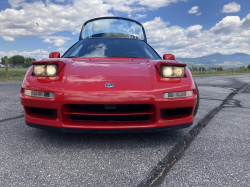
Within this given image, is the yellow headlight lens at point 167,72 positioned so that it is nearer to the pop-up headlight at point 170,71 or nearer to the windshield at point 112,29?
the pop-up headlight at point 170,71

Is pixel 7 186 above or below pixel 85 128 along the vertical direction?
below

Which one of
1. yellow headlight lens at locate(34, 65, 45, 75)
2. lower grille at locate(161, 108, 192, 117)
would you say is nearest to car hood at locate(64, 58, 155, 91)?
yellow headlight lens at locate(34, 65, 45, 75)

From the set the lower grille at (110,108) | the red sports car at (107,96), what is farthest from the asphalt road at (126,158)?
the lower grille at (110,108)

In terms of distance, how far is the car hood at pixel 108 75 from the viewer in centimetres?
185

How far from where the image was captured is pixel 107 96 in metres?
1.78

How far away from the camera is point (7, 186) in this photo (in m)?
1.29

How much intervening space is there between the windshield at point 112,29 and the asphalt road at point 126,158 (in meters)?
2.10

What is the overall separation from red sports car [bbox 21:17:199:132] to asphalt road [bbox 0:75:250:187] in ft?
0.70

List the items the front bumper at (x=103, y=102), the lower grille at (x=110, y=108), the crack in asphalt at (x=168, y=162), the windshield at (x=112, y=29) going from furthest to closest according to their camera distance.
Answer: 1. the windshield at (x=112, y=29)
2. the lower grille at (x=110, y=108)
3. the front bumper at (x=103, y=102)
4. the crack in asphalt at (x=168, y=162)

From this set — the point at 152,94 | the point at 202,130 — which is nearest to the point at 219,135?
the point at 202,130

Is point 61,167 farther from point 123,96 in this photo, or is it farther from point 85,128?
point 123,96

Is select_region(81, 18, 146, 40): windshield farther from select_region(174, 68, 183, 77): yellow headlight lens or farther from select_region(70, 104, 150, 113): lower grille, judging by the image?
select_region(70, 104, 150, 113): lower grille

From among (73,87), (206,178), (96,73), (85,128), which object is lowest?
(206,178)

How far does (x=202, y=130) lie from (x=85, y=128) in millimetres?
1473
